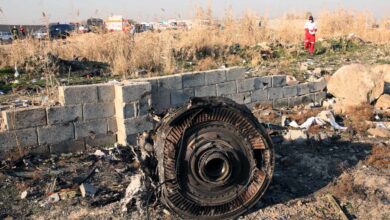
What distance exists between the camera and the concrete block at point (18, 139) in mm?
5246

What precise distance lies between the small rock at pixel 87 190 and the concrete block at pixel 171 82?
7.40 ft

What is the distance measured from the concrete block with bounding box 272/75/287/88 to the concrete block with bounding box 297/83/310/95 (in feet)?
1.40

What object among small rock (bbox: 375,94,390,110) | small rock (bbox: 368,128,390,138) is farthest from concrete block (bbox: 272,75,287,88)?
small rock (bbox: 368,128,390,138)

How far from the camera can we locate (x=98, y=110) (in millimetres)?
5848

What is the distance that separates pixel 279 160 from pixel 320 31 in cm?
1771

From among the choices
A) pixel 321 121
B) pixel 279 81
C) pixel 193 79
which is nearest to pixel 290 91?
pixel 279 81

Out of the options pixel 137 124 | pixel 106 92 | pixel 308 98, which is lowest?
pixel 308 98

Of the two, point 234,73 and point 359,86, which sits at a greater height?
point 234,73

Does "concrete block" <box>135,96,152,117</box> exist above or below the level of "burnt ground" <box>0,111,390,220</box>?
above

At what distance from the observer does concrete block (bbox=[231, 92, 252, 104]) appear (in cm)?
768

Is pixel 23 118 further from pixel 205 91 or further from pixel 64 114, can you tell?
pixel 205 91

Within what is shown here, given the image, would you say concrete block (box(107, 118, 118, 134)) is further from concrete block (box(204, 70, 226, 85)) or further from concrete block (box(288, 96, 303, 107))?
concrete block (box(288, 96, 303, 107))

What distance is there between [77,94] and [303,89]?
5.09 m

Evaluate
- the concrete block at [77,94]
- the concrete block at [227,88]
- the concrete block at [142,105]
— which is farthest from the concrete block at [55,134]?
the concrete block at [227,88]
